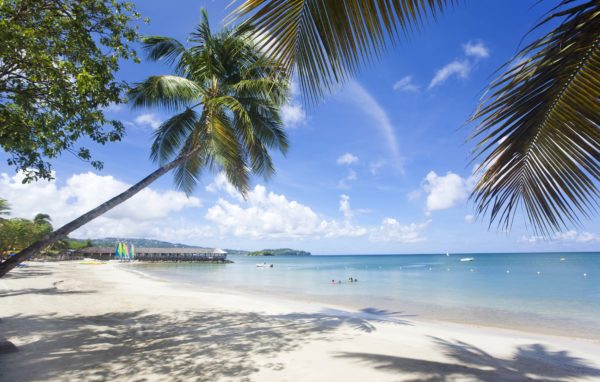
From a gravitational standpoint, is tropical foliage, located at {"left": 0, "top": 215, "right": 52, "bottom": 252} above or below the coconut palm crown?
below

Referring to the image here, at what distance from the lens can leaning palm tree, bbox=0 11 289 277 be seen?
8211 millimetres

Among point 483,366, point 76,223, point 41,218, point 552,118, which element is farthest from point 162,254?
point 552,118

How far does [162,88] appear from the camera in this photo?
8.16 meters

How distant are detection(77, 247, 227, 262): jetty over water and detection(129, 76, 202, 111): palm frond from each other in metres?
66.2

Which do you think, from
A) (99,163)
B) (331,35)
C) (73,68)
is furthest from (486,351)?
(73,68)

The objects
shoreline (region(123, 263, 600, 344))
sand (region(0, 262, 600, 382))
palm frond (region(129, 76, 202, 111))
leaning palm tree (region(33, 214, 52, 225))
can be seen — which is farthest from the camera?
leaning palm tree (region(33, 214, 52, 225))

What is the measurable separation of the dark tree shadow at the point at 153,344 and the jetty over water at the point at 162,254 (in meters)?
65.3

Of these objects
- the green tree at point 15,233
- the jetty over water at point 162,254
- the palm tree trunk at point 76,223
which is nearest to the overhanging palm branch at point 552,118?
the palm tree trunk at point 76,223

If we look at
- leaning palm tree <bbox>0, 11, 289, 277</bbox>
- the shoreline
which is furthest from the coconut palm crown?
the shoreline

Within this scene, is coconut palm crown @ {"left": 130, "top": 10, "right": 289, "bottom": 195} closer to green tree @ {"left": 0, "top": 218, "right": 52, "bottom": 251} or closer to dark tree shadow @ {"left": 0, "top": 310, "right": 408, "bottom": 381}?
dark tree shadow @ {"left": 0, "top": 310, "right": 408, "bottom": 381}

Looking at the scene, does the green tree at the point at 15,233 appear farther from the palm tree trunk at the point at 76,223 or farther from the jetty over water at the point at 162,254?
the palm tree trunk at the point at 76,223

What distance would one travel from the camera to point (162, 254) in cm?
6912

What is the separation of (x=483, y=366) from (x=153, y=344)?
19.9 feet

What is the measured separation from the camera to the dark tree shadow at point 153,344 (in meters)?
4.71
